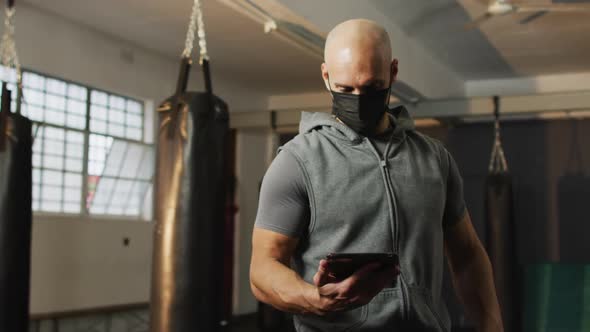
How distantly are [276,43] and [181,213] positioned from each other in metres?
4.21

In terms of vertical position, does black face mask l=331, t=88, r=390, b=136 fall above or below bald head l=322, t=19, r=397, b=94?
below

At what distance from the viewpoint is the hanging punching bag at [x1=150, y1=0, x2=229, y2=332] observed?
361cm

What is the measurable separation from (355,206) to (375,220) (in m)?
0.04

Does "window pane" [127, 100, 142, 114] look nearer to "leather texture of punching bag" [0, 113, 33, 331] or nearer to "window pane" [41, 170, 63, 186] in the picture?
"window pane" [41, 170, 63, 186]

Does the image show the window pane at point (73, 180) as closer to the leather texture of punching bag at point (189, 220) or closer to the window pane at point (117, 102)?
the window pane at point (117, 102)

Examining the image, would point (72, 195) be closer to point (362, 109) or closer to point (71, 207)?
point (71, 207)

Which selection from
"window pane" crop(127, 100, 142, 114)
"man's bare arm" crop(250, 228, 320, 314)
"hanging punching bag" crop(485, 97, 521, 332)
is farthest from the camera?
"window pane" crop(127, 100, 142, 114)

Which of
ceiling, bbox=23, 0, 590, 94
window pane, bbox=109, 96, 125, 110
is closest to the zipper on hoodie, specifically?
ceiling, bbox=23, 0, 590, 94

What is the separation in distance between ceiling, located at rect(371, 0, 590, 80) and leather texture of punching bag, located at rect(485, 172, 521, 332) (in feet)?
4.87

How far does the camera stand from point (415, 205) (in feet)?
4.33

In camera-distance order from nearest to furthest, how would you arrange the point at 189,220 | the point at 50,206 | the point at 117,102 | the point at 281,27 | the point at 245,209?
the point at 189,220, the point at 281,27, the point at 50,206, the point at 117,102, the point at 245,209

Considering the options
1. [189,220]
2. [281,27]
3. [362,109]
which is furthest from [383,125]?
[281,27]

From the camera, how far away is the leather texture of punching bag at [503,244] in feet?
22.7

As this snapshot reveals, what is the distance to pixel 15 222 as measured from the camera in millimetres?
4559
